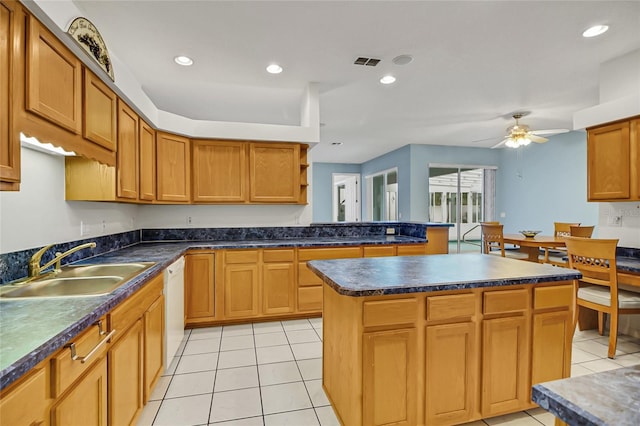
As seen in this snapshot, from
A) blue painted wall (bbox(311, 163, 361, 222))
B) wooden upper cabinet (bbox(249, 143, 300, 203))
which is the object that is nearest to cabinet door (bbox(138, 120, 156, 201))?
wooden upper cabinet (bbox(249, 143, 300, 203))

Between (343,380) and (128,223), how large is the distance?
2.97 metres

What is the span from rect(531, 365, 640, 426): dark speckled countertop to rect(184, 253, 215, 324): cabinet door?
125 inches

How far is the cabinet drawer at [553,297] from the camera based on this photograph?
1.84 metres

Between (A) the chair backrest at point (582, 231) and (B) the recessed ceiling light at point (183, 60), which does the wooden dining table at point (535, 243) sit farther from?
(B) the recessed ceiling light at point (183, 60)

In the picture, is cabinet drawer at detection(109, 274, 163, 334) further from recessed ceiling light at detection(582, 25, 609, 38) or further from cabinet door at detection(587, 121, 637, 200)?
cabinet door at detection(587, 121, 637, 200)

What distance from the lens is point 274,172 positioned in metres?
3.91

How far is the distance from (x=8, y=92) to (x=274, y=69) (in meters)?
2.37

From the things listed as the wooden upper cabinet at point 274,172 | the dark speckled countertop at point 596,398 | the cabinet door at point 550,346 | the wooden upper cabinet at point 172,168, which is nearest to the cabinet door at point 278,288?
the wooden upper cabinet at point 274,172

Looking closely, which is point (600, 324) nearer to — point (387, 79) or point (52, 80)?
point (387, 79)

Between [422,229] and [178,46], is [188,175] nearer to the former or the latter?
[178,46]

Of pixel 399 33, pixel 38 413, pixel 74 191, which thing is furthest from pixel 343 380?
pixel 399 33

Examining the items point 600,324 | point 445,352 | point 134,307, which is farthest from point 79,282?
point 600,324

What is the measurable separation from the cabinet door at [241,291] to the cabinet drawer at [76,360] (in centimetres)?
208

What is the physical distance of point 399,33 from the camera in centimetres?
260
